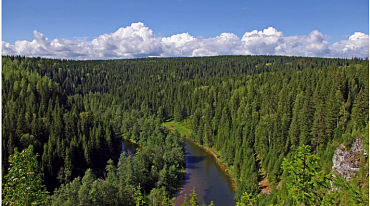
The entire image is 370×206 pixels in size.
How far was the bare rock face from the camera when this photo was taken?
119ft

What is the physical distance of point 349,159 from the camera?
3775cm

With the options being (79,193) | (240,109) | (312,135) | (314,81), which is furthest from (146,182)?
(314,81)

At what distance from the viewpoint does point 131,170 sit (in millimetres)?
55031

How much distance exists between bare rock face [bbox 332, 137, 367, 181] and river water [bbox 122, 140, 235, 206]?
24.3 metres

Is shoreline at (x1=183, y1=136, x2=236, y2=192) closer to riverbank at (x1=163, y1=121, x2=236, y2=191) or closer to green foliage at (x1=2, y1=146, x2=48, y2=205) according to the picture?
riverbank at (x1=163, y1=121, x2=236, y2=191)

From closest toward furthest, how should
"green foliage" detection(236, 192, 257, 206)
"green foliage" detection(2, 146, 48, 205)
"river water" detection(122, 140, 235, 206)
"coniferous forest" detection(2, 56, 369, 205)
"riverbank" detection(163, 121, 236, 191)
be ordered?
"green foliage" detection(2, 146, 48, 205) < "green foliage" detection(236, 192, 257, 206) < "coniferous forest" detection(2, 56, 369, 205) < "river water" detection(122, 140, 235, 206) < "riverbank" detection(163, 121, 236, 191)

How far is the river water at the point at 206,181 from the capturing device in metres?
56.6

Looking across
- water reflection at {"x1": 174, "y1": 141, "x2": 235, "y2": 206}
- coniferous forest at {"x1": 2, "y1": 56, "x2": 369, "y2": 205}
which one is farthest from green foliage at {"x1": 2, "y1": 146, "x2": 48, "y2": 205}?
water reflection at {"x1": 174, "y1": 141, "x2": 235, "y2": 206}

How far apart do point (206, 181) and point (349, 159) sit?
1438 inches

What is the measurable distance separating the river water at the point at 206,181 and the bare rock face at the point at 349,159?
24.3 metres

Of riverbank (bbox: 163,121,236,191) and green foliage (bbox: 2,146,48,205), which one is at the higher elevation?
green foliage (bbox: 2,146,48,205)

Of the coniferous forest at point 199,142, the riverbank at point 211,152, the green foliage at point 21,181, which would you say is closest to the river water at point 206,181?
the riverbank at point 211,152

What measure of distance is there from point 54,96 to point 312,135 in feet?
353

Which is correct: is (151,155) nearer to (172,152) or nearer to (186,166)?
(172,152)
